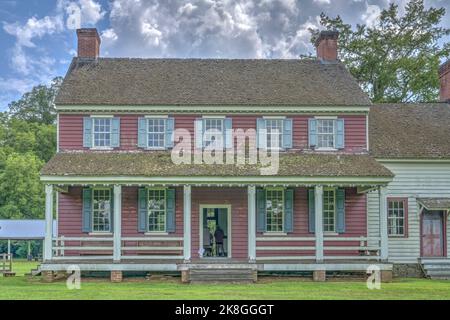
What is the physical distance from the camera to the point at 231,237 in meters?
26.2

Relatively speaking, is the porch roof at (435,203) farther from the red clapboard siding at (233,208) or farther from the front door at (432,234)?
the red clapboard siding at (233,208)

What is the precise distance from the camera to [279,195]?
26.4 m

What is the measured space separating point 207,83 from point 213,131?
2576 mm

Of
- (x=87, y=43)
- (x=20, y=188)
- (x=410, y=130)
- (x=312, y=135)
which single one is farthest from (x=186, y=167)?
(x=20, y=188)

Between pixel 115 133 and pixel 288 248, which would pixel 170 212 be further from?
pixel 288 248

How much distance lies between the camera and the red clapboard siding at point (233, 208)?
2617 cm

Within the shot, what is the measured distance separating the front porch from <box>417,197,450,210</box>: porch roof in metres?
2.58

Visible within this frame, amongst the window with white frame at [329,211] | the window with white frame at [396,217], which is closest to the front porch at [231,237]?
the window with white frame at [329,211]

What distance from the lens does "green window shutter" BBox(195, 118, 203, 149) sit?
2670 centimetres

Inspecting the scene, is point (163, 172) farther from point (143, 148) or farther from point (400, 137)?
point (400, 137)

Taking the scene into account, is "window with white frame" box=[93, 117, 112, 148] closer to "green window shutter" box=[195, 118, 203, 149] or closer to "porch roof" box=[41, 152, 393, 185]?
"porch roof" box=[41, 152, 393, 185]

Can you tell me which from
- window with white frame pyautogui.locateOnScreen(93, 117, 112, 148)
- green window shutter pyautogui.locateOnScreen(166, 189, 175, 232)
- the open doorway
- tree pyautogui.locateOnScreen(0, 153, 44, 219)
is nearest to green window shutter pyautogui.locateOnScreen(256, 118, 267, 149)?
the open doorway

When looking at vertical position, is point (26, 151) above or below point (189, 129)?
above
